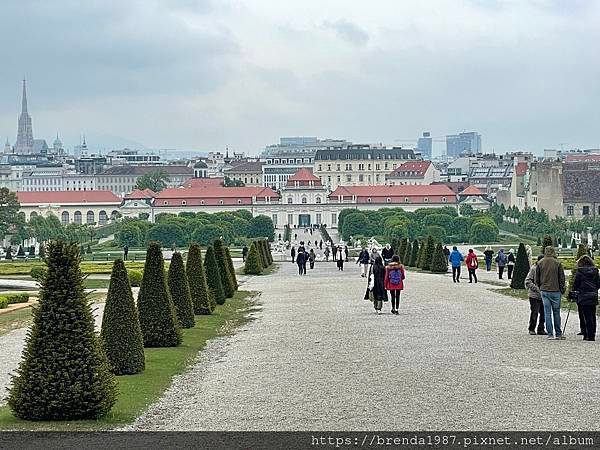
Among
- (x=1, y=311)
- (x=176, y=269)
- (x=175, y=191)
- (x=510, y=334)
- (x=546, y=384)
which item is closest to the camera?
(x=546, y=384)

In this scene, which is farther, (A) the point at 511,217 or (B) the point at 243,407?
(A) the point at 511,217

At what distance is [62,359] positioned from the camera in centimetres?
1069

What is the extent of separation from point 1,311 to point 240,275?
17.2 meters

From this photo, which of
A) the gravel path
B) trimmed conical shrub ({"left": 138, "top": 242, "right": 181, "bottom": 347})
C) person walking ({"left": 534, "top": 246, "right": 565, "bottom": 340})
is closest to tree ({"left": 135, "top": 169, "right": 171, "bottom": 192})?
the gravel path

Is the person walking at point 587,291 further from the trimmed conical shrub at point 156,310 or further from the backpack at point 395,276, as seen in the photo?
the trimmed conical shrub at point 156,310

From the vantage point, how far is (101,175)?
18412cm

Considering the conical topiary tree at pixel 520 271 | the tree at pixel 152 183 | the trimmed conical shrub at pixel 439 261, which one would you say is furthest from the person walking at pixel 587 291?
the tree at pixel 152 183

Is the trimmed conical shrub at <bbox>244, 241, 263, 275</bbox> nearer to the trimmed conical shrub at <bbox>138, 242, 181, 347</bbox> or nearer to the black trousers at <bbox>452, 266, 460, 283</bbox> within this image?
the black trousers at <bbox>452, 266, 460, 283</bbox>

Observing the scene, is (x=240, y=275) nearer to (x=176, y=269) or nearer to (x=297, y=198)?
(x=176, y=269)

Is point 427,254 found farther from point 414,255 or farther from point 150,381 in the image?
point 150,381

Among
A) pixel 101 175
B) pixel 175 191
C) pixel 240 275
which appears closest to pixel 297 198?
pixel 175 191

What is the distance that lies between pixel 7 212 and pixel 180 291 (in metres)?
62.2

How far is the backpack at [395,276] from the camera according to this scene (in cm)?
2023

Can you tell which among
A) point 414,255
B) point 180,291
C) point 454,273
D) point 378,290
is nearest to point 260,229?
point 414,255
